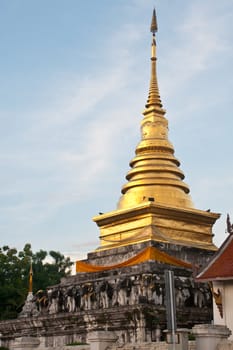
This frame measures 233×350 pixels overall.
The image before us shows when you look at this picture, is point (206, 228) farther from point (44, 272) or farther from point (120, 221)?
point (44, 272)

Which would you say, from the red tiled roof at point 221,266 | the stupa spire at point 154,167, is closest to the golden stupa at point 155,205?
the stupa spire at point 154,167

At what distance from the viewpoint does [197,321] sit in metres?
25.3

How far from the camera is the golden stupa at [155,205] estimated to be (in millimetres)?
29938

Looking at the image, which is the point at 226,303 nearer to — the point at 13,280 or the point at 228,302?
the point at 228,302

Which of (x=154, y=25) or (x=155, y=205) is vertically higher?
(x=154, y=25)

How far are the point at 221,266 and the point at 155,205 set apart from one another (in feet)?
29.5

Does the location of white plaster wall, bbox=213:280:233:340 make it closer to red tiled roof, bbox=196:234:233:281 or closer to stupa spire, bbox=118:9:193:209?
red tiled roof, bbox=196:234:233:281

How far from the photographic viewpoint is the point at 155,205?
97.9ft

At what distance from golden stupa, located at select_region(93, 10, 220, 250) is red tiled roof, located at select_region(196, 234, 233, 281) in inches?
273

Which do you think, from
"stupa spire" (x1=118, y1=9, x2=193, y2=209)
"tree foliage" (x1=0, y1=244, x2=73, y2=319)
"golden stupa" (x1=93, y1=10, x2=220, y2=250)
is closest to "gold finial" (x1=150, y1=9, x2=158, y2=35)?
"stupa spire" (x1=118, y1=9, x2=193, y2=209)

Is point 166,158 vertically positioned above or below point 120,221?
above

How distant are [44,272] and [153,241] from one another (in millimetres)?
22111

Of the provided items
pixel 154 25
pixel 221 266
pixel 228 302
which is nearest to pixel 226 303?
pixel 228 302

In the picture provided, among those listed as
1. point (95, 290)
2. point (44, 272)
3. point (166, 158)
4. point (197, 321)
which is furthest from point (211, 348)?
point (44, 272)
